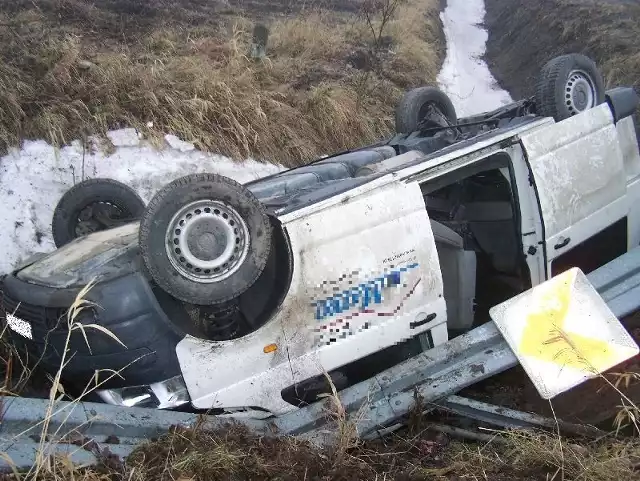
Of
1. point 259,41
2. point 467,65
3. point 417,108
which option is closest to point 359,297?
point 417,108

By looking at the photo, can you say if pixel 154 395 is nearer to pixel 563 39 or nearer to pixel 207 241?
pixel 207 241

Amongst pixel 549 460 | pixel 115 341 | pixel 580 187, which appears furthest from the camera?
pixel 580 187

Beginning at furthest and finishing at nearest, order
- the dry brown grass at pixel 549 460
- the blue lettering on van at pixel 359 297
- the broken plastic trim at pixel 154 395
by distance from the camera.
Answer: the blue lettering on van at pixel 359 297, the broken plastic trim at pixel 154 395, the dry brown grass at pixel 549 460

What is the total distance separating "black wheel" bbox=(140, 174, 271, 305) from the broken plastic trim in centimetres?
42

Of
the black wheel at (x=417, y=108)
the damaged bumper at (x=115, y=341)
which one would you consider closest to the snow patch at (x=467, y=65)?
the black wheel at (x=417, y=108)

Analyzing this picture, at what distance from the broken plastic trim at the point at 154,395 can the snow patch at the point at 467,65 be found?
9.33 metres

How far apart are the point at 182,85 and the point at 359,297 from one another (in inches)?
187

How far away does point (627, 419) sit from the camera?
2779 millimetres

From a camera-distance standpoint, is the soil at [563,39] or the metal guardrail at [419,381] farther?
the soil at [563,39]

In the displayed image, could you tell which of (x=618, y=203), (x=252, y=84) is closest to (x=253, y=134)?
(x=252, y=84)

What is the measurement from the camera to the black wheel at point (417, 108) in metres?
5.32

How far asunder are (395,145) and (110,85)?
11.2 ft

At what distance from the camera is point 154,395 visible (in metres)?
2.64

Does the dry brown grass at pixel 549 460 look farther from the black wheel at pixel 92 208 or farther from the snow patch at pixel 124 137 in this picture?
the snow patch at pixel 124 137
